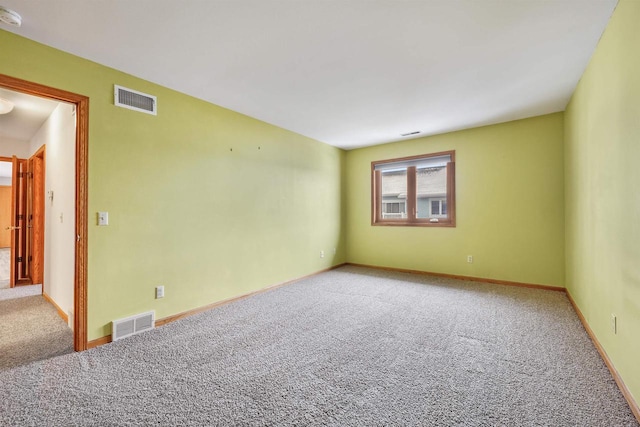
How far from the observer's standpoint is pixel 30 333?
2.73 meters

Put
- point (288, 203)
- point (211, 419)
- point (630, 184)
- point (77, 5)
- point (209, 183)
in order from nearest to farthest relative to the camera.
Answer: point (211, 419)
point (630, 184)
point (77, 5)
point (209, 183)
point (288, 203)

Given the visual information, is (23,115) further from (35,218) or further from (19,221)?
(19,221)

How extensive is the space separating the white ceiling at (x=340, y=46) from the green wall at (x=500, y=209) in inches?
29.7

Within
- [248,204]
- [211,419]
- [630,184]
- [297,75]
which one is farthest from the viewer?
[248,204]

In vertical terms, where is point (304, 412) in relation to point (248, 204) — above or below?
below

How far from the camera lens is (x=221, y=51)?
237 cm

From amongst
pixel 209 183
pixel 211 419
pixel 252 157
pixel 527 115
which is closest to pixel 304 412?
pixel 211 419

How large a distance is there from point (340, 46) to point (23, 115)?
13.6 ft

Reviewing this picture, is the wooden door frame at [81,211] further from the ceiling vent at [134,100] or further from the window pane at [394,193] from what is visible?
the window pane at [394,193]

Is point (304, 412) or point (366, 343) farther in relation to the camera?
point (366, 343)

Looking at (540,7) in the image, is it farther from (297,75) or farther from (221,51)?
(221,51)

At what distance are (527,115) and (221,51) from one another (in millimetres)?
4055

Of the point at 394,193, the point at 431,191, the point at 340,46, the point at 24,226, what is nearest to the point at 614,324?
the point at 340,46

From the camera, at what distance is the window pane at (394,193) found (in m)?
5.37
